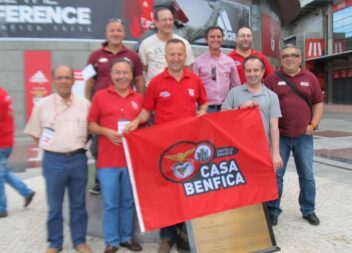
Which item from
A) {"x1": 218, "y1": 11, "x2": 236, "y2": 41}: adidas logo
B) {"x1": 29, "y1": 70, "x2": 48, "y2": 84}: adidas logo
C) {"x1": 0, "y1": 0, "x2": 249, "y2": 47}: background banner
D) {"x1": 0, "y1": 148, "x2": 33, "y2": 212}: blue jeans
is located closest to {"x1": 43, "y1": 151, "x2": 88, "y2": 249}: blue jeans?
{"x1": 0, "y1": 148, "x2": 33, "y2": 212}: blue jeans

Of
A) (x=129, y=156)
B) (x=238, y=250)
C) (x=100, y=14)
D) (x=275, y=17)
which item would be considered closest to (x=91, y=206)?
(x=129, y=156)

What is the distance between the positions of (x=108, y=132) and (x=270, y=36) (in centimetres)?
2346

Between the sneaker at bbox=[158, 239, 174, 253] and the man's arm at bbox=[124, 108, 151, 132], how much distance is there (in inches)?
48.3

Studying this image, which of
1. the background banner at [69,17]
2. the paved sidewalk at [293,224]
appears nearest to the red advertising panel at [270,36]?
the background banner at [69,17]

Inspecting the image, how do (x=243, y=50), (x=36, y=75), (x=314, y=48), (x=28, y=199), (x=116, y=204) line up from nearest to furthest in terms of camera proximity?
(x=116, y=204), (x=243, y=50), (x=28, y=199), (x=36, y=75), (x=314, y=48)

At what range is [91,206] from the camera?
4941mm

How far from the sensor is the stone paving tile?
4391 millimetres

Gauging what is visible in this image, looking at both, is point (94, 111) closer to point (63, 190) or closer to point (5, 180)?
point (63, 190)

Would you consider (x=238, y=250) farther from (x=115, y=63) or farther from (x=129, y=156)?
(x=115, y=63)

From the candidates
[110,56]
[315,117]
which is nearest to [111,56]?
[110,56]

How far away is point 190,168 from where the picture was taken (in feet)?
12.9

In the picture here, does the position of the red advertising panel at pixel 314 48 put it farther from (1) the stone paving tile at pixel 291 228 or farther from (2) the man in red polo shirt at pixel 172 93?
(2) the man in red polo shirt at pixel 172 93

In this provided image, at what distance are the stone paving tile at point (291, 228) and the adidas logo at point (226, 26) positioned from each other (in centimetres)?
1316

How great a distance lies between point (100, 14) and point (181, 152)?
12273 millimetres
